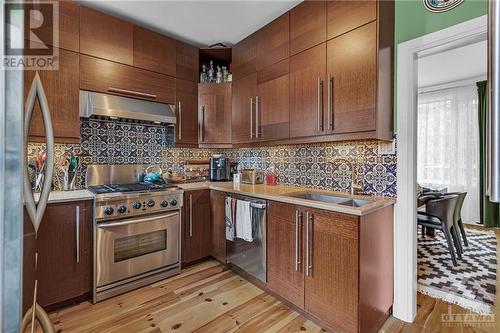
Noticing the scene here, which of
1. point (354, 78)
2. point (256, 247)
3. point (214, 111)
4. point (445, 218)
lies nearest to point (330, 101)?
point (354, 78)

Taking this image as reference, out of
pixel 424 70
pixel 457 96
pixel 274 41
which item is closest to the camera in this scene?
pixel 274 41

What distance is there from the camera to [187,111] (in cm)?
286

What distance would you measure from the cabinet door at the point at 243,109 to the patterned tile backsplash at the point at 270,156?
1.18 feet

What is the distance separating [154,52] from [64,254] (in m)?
2.05

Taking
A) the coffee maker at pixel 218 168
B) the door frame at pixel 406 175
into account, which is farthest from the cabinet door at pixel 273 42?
the coffee maker at pixel 218 168

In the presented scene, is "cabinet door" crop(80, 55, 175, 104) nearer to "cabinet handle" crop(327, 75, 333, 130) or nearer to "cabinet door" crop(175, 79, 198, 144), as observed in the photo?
"cabinet door" crop(175, 79, 198, 144)

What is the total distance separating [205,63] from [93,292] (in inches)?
109

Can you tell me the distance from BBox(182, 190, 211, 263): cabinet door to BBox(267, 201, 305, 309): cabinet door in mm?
928

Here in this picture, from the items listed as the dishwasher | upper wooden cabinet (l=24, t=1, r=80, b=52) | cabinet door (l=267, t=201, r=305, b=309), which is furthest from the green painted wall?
upper wooden cabinet (l=24, t=1, r=80, b=52)

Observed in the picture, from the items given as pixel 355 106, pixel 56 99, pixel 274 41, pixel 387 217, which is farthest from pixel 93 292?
pixel 274 41

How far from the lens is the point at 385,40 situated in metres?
1.69

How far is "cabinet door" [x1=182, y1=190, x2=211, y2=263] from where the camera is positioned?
101 inches

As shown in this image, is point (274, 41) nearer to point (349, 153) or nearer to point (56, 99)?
point (349, 153)

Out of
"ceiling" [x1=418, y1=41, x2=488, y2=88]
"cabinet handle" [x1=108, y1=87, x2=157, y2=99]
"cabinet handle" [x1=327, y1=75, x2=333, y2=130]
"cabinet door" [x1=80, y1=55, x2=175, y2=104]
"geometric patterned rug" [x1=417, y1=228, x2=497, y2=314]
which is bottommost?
"geometric patterned rug" [x1=417, y1=228, x2=497, y2=314]
